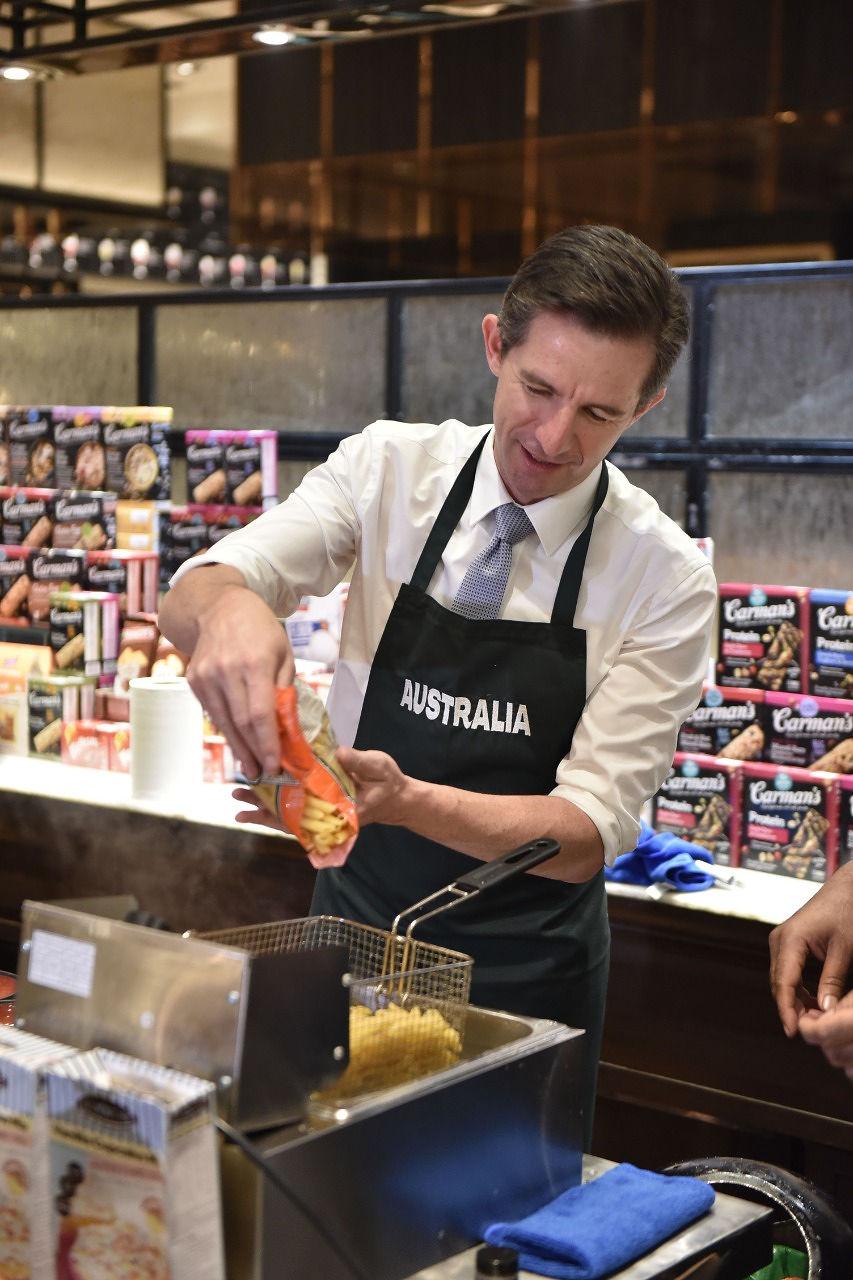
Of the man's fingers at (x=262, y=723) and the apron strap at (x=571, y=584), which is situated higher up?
the apron strap at (x=571, y=584)

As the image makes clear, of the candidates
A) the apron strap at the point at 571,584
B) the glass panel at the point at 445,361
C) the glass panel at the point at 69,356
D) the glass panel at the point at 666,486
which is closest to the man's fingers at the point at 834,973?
the apron strap at the point at 571,584

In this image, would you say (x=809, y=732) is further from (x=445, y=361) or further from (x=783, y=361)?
(x=445, y=361)

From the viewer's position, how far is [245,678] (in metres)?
1.42

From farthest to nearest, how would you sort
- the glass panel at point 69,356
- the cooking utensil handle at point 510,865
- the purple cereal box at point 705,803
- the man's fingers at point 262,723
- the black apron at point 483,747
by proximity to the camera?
the glass panel at point 69,356 < the purple cereal box at point 705,803 < the black apron at point 483,747 < the cooking utensil handle at point 510,865 < the man's fingers at point 262,723

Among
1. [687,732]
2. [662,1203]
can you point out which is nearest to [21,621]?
[687,732]

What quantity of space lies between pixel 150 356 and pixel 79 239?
15.5ft

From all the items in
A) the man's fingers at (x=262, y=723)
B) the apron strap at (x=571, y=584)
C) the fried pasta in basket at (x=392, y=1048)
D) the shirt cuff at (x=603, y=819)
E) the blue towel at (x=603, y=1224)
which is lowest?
the blue towel at (x=603, y=1224)

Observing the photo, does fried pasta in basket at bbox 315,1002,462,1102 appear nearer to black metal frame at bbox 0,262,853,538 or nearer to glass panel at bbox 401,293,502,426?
black metal frame at bbox 0,262,853,538

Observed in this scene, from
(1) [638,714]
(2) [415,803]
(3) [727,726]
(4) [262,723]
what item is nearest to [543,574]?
→ (1) [638,714]

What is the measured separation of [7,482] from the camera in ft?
14.3

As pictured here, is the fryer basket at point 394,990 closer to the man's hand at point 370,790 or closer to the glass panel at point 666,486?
the man's hand at point 370,790

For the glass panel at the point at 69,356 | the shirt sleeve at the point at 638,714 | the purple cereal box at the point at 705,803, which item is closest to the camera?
the shirt sleeve at the point at 638,714

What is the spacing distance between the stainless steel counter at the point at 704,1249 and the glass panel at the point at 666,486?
2.22m

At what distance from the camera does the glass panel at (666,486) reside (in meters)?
3.55
